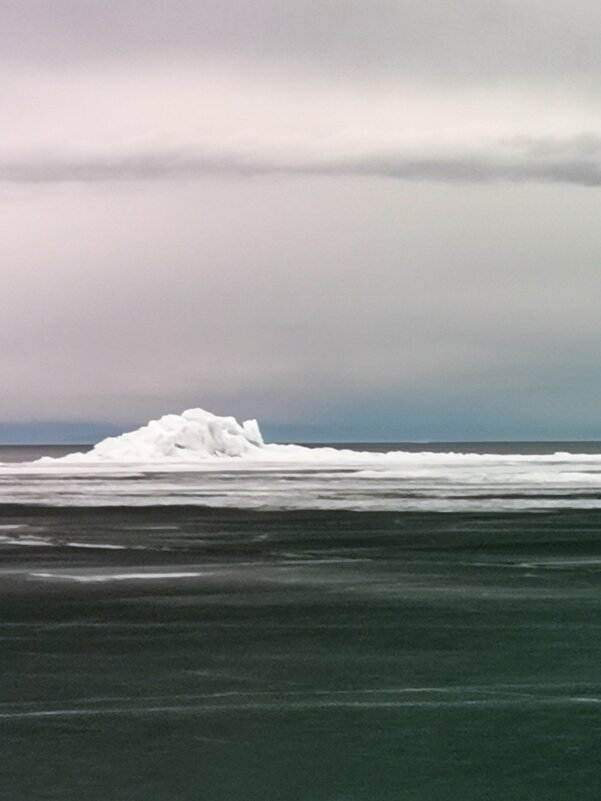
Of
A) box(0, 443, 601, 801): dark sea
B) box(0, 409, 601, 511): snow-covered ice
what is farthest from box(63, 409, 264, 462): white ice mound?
box(0, 443, 601, 801): dark sea

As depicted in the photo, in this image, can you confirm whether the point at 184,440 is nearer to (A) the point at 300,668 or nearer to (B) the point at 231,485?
(B) the point at 231,485

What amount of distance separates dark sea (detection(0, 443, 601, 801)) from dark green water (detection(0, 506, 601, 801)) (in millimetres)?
22

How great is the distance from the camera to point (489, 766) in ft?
19.3

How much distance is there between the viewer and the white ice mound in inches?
2362

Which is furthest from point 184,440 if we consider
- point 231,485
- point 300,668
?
point 300,668

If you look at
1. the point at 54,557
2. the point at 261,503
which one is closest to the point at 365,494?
the point at 261,503

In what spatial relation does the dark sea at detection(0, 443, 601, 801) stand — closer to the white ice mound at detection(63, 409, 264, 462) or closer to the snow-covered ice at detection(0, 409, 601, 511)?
the snow-covered ice at detection(0, 409, 601, 511)

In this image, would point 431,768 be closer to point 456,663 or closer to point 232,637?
point 456,663

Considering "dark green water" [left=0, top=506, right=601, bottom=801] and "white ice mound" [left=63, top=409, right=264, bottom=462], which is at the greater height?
"white ice mound" [left=63, top=409, right=264, bottom=462]

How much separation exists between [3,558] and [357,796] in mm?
10614

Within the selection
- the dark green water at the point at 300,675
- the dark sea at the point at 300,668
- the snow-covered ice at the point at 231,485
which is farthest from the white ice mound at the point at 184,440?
the dark green water at the point at 300,675

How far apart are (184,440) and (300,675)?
52.7 meters

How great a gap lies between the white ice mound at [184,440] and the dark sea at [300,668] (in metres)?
41.7

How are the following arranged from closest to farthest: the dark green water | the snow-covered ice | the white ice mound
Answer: the dark green water
the snow-covered ice
the white ice mound
